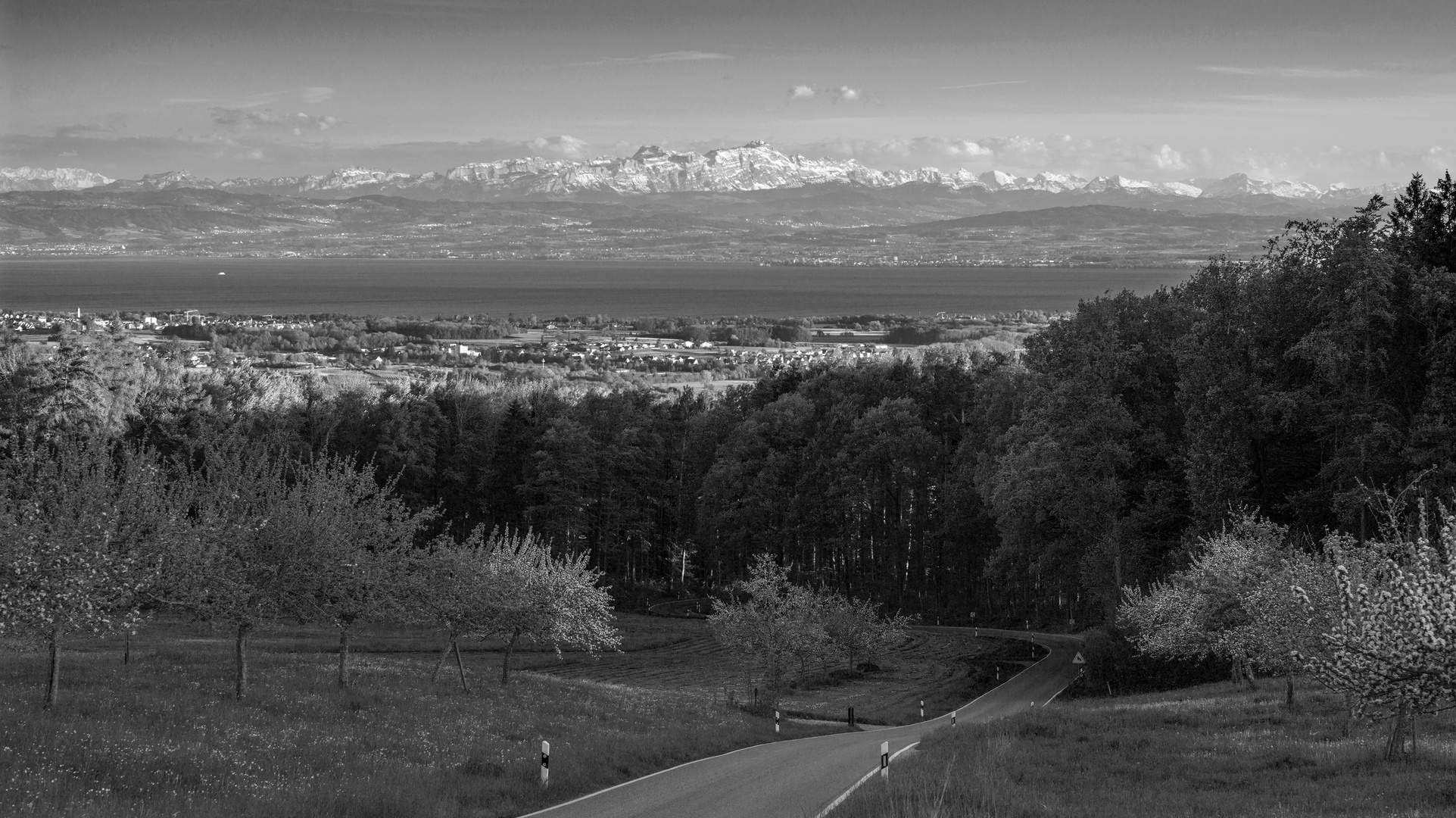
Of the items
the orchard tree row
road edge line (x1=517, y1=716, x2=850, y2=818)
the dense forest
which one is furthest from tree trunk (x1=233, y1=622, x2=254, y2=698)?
road edge line (x1=517, y1=716, x2=850, y2=818)

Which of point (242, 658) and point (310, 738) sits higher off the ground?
point (242, 658)

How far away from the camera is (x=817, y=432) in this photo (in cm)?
7312

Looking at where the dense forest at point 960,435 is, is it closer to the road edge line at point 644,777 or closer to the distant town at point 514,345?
the distant town at point 514,345

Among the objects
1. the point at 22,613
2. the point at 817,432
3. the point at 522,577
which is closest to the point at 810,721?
the point at 522,577

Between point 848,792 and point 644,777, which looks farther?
point 644,777

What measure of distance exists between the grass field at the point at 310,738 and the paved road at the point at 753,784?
0.77 metres

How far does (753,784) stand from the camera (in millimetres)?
21141

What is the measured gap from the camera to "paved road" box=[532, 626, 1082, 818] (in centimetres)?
1853

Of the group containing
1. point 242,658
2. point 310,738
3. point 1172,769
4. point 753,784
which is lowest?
point 753,784

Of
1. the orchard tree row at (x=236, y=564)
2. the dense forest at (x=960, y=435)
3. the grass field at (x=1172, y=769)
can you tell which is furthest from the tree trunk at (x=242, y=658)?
the grass field at (x=1172, y=769)

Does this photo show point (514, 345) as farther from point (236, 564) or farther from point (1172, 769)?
point (1172, 769)

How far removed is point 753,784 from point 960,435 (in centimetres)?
5406

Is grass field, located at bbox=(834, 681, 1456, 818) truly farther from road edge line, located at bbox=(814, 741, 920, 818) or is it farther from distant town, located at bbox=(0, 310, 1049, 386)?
distant town, located at bbox=(0, 310, 1049, 386)

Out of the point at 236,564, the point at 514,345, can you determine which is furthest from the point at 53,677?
the point at 514,345
